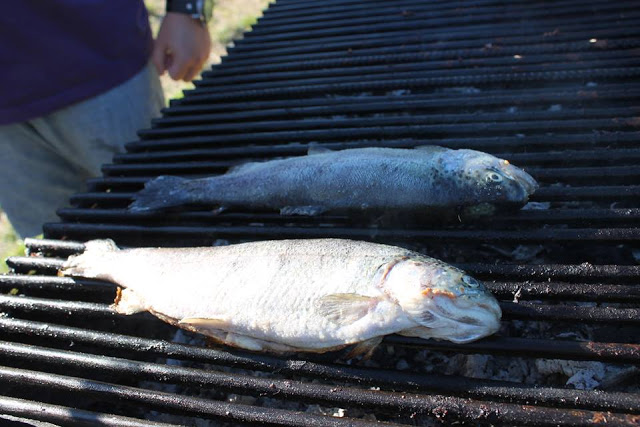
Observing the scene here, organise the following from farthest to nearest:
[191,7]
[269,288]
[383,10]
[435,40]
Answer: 1. [383,10]
2. [191,7]
3. [435,40]
4. [269,288]

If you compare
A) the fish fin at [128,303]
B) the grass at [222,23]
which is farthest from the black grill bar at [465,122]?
the grass at [222,23]

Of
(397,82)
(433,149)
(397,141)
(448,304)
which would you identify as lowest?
(448,304)

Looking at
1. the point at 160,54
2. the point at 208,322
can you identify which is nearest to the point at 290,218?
the point at 208,322

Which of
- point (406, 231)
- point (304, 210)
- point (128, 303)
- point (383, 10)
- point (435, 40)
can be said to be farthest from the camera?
point (383, 10)

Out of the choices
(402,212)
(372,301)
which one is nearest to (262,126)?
(402,212)

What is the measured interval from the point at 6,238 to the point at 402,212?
585 centimetres

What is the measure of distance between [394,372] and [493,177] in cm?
132

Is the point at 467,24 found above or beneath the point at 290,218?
above

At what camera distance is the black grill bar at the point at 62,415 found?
77.4 inches

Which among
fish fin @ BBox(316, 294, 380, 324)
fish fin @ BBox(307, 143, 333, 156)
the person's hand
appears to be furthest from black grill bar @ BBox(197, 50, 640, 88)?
fish fin @ BBox(316, 294, 380, 324)

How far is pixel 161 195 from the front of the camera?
2.98 metres

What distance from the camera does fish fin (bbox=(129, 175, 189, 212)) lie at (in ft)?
9.66

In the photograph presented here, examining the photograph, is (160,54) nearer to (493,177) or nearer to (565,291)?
(493,177)

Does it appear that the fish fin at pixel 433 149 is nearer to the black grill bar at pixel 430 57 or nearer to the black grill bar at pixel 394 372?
the black grill bar at pixel 430 57
